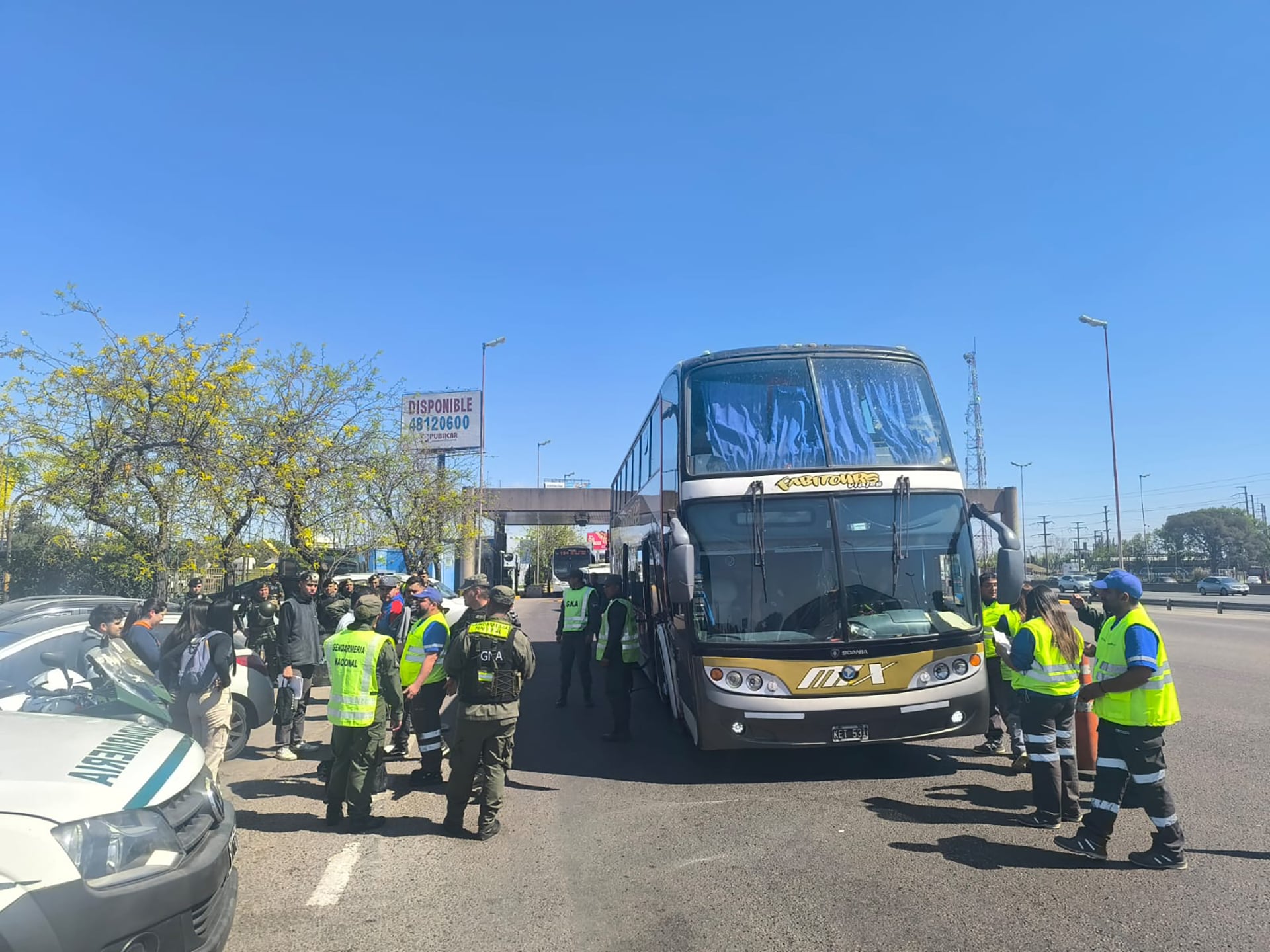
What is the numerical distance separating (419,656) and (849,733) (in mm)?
3787

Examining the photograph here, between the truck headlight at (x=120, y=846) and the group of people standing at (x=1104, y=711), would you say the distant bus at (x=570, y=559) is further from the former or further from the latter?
A: the truck headlight at (x=120, y=846)

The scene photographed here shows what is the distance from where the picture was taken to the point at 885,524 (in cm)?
725

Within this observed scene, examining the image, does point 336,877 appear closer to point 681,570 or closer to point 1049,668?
point 681,570

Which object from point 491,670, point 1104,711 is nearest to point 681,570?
point 491,670

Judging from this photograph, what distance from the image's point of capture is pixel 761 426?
770 cm

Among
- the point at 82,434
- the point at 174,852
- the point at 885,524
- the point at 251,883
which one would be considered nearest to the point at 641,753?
the point at 885,524

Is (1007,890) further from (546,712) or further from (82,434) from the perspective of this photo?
(82,434)

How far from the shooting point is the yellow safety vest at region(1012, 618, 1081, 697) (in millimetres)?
5895

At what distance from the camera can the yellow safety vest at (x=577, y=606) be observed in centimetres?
1067

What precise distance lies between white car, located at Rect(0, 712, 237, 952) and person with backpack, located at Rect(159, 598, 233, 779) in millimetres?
2538

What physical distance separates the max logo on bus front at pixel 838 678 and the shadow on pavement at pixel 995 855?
144 cm

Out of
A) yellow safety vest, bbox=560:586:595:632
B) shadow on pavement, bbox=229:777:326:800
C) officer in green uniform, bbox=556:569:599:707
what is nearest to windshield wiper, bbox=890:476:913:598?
officer in green uniform, bbox=556:569:599:707

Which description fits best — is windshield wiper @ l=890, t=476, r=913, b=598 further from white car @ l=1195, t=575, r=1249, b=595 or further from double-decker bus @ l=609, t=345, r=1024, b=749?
white car @ l=1195, t=575, r=1249, b=595

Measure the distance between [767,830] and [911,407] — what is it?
4145 millimetres
